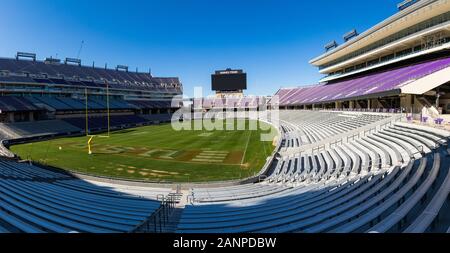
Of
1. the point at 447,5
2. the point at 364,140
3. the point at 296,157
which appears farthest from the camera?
the point at 447,5

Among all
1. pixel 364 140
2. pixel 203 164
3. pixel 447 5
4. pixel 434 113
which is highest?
pixel 447 5

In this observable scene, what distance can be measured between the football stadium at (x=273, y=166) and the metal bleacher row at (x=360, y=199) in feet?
0.17

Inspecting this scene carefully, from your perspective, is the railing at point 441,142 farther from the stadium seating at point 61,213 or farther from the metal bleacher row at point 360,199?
the stadium seating at point 61,213

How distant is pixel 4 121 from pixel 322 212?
5861cm

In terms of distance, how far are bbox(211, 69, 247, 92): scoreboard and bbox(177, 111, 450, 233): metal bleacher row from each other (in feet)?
266

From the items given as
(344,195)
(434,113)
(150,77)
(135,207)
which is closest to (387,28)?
(434,113)

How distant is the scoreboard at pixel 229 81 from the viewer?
95.4 metres

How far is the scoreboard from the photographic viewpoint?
95.4 metres

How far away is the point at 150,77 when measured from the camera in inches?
4186

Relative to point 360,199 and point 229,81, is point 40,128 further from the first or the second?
point 229,81

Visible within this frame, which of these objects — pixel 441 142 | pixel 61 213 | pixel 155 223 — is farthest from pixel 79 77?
pixel 441 142

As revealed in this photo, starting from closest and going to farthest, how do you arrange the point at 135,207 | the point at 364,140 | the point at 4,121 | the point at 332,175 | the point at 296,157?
1. the point at 135,207
2. the point at 332,175
3. the point at 364,140
4. the point at 296,157
5. the point at 4,121

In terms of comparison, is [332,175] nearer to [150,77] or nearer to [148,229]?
[148,229]

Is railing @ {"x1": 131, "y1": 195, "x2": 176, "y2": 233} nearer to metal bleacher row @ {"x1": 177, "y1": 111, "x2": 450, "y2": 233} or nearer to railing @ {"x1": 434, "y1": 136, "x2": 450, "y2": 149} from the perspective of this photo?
metal bleacher row @ {"x1": 177, "y1": 111, "x2": 450, "y2": 233}
